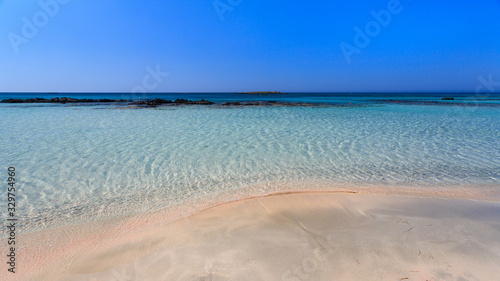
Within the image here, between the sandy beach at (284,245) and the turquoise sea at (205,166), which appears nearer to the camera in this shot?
the sandy beach at (284,245)

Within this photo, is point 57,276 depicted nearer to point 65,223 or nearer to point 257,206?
point 65,223

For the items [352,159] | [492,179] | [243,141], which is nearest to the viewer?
[492,179]

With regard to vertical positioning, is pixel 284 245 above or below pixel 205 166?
below

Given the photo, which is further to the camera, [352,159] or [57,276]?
[352,159]

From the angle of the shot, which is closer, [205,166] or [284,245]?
[284,245]

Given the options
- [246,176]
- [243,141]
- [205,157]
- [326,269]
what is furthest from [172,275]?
[243,141]

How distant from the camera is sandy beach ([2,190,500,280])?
99.9 inches

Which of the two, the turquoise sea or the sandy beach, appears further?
the turquoise sea

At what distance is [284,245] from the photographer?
296 cm

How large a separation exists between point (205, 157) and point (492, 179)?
726cm

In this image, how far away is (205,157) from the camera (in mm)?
7070

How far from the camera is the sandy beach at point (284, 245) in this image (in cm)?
254

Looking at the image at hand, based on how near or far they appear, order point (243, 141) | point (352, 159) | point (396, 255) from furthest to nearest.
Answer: point (243, 141), point (352, 159), point (396, 255)

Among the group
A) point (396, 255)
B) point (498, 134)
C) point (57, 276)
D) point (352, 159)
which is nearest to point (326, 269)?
point (396, 255)
